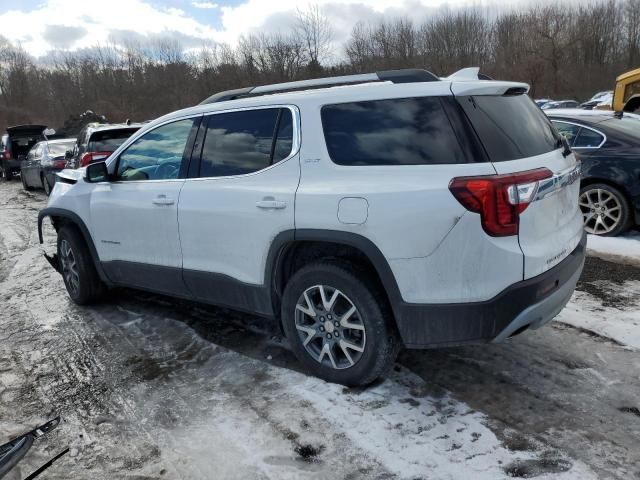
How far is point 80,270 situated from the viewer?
5051 mm

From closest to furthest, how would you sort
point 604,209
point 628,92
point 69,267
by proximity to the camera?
point 69,267 → point 604,209 → point 628,92

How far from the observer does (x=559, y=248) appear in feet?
9.86

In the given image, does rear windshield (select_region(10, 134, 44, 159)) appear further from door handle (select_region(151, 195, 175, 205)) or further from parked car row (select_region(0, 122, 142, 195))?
door handle (select_region(151, 195, 175, 205))

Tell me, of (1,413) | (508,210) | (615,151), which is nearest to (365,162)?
(508,210)

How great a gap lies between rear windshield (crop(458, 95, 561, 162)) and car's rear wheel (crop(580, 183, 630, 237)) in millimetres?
3591

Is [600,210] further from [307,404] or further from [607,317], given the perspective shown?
[307,404]

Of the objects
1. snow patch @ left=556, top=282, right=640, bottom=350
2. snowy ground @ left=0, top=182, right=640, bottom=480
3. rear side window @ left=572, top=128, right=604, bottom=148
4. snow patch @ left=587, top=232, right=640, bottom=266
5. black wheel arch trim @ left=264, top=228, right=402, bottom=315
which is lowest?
snowy ground @ left=0, top=182, right=640, bottom=480

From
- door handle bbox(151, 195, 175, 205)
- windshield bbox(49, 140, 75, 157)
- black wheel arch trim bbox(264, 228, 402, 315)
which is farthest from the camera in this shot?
windshield bbox(49, 140, 75, 157)

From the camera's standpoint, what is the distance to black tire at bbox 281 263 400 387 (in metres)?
3.09

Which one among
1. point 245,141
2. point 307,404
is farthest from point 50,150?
point 307,404

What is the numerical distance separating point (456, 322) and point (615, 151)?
4791mm

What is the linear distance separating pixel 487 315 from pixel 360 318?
74cm

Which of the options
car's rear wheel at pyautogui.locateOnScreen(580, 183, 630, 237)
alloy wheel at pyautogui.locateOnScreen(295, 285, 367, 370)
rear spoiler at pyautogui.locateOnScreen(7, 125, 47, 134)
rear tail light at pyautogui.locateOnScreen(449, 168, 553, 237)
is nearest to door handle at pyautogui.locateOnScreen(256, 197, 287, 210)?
alloy wheel at pyautogui.locateOnScreen(295, 285, 367, 370)

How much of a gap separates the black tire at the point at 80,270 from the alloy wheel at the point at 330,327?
103 inches
